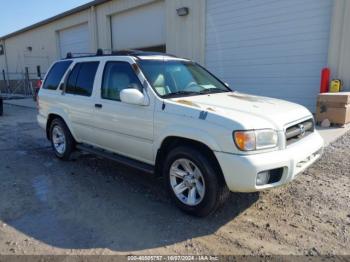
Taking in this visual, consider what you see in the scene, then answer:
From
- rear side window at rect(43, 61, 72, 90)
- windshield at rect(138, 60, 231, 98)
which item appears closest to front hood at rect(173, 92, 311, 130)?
windshield at rect(138, 60, 231, 98)

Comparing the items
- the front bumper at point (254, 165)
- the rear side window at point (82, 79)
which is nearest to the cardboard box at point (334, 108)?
the front bumper at point (254, 165)

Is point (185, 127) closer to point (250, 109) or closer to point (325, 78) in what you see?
point (250, 109)

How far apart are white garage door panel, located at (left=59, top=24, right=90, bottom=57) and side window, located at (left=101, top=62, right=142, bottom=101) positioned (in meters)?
14.1

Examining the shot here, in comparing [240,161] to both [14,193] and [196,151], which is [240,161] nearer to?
[196,151]

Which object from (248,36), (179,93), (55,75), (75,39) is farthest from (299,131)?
(75,39)

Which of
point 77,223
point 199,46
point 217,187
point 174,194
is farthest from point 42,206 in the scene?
point 199,46

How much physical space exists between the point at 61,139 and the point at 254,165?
4179 millimetres

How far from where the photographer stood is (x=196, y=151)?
344 centimetres

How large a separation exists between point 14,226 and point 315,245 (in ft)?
10.5

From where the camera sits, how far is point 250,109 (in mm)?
3539

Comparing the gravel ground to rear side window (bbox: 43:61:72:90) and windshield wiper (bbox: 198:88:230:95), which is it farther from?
rear side window (bbox: 43:61:72:90)

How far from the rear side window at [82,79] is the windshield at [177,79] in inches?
43.1

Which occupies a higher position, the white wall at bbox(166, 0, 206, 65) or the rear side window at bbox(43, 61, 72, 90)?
the white wall at bbox(166, 0, 206, 65)

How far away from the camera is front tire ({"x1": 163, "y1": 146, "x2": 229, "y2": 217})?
10.9 ft
